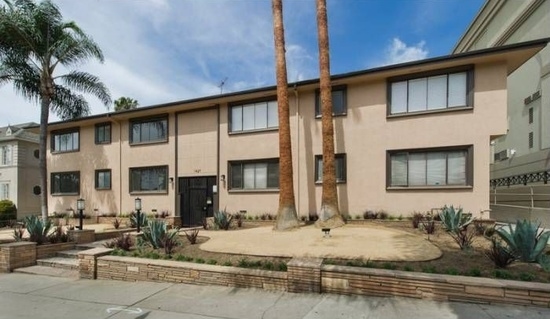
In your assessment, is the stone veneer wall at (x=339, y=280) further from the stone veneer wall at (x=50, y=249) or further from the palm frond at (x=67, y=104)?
Result: the palm frond at (x=67, y=104)

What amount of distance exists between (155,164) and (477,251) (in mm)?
15259

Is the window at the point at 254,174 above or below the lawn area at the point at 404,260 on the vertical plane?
above

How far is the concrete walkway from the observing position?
8.15 meters

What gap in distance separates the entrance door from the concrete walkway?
5228 millimetres

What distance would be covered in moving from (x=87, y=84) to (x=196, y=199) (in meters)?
8.30

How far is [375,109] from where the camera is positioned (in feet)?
46.7

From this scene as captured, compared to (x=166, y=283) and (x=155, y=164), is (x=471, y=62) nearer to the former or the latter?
(x=166, y=283)

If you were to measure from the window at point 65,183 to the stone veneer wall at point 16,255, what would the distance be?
12248 mm

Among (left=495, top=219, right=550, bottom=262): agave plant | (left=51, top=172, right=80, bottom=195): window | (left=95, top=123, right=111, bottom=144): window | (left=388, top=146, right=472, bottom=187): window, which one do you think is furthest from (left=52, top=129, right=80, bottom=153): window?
(left=495, top=219, right=550, bottom=262): agave plant

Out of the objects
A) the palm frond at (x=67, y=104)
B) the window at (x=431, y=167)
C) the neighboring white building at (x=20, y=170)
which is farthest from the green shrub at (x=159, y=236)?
the neighboring white building at (x=20, y=170)

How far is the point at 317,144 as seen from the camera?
15242mm

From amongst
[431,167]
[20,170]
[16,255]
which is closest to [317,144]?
[431,167]

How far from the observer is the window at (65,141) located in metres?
22.1

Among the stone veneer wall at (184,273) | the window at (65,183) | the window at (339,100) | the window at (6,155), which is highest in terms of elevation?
the window at (339,100)
